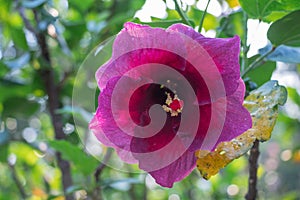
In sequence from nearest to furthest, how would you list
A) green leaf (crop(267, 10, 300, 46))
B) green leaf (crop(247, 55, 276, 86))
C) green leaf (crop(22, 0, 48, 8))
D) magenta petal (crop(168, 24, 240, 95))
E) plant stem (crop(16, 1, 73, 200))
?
1. magenta petal (crop(168, 24, 240, 95))
2. green leaf (crop(267, 10, 300, 46))
3. green leaf (crop(247, 55, 276, 86))
4. green leaf (crop(22, 0, 48, 8))
5. plant stem (crop(16, 1, 73, 200))

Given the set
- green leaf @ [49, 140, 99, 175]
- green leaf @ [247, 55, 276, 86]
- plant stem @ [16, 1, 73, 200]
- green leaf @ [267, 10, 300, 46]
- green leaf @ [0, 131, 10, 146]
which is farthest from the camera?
green leaf @ [0, 131, 10, 146]

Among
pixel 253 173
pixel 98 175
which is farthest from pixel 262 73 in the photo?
pixel 98 175

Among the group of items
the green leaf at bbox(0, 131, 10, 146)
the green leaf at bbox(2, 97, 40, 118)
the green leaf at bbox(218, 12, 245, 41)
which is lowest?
the green leaf at bbox(0, 131, 10, 146)

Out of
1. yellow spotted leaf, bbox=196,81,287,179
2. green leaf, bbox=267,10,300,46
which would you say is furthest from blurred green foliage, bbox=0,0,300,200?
yellow spotted leaf, bbox=196,81,287,179

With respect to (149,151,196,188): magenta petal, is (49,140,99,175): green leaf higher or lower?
lower

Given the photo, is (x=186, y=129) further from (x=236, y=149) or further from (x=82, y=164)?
(x=82, y=164)

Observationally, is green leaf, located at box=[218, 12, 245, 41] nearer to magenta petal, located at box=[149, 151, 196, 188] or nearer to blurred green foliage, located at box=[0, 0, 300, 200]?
blurred green foliage, located at box=[0, 0, 300, 200]

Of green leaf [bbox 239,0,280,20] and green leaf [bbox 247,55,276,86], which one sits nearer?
green leaf [bbox 239,0,280,20]

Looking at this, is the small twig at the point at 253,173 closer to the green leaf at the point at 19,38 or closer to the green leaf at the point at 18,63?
the green leaf at the point at 18,63
